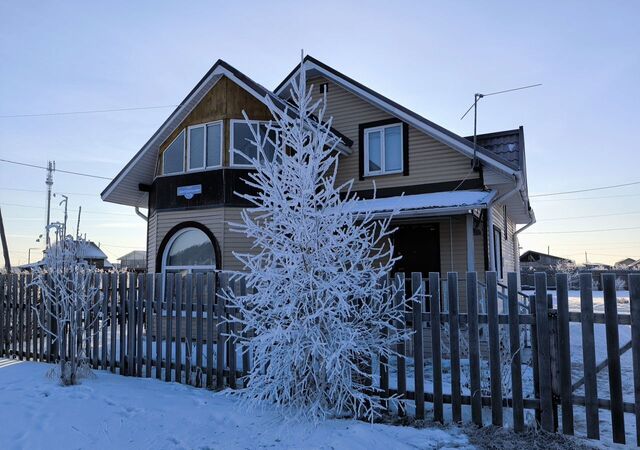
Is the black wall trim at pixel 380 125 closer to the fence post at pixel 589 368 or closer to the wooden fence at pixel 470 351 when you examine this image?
the wooden fence at pixel 470 351

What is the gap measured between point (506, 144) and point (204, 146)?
9086mm

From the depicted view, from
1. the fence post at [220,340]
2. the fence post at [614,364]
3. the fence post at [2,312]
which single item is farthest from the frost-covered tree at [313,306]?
the fence post at [2,312]

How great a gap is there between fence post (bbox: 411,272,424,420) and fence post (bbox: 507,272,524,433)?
88cm

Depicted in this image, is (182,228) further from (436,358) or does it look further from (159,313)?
(436,358)

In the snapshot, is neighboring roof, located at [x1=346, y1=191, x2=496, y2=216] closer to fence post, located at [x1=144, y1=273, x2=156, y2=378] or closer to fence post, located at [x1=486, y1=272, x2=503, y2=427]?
fence post, located at [x1=144, y1=273, x2=156, y2=378]

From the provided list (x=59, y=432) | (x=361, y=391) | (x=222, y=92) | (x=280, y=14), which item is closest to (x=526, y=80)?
(x=280, y=14)

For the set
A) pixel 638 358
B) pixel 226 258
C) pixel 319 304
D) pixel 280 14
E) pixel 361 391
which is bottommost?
pixel 361 391

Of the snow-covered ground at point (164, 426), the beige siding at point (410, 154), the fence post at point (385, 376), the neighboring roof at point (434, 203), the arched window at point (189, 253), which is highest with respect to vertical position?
the beige siding at point (410, 154)

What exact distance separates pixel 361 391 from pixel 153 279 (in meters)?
3.58

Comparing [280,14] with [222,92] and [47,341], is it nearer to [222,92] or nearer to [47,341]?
[222,92]

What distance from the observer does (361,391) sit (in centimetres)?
485

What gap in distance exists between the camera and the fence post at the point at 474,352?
14.5ft

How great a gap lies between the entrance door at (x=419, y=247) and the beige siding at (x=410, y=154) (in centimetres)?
132

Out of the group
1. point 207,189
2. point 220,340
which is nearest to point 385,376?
point 220,340
